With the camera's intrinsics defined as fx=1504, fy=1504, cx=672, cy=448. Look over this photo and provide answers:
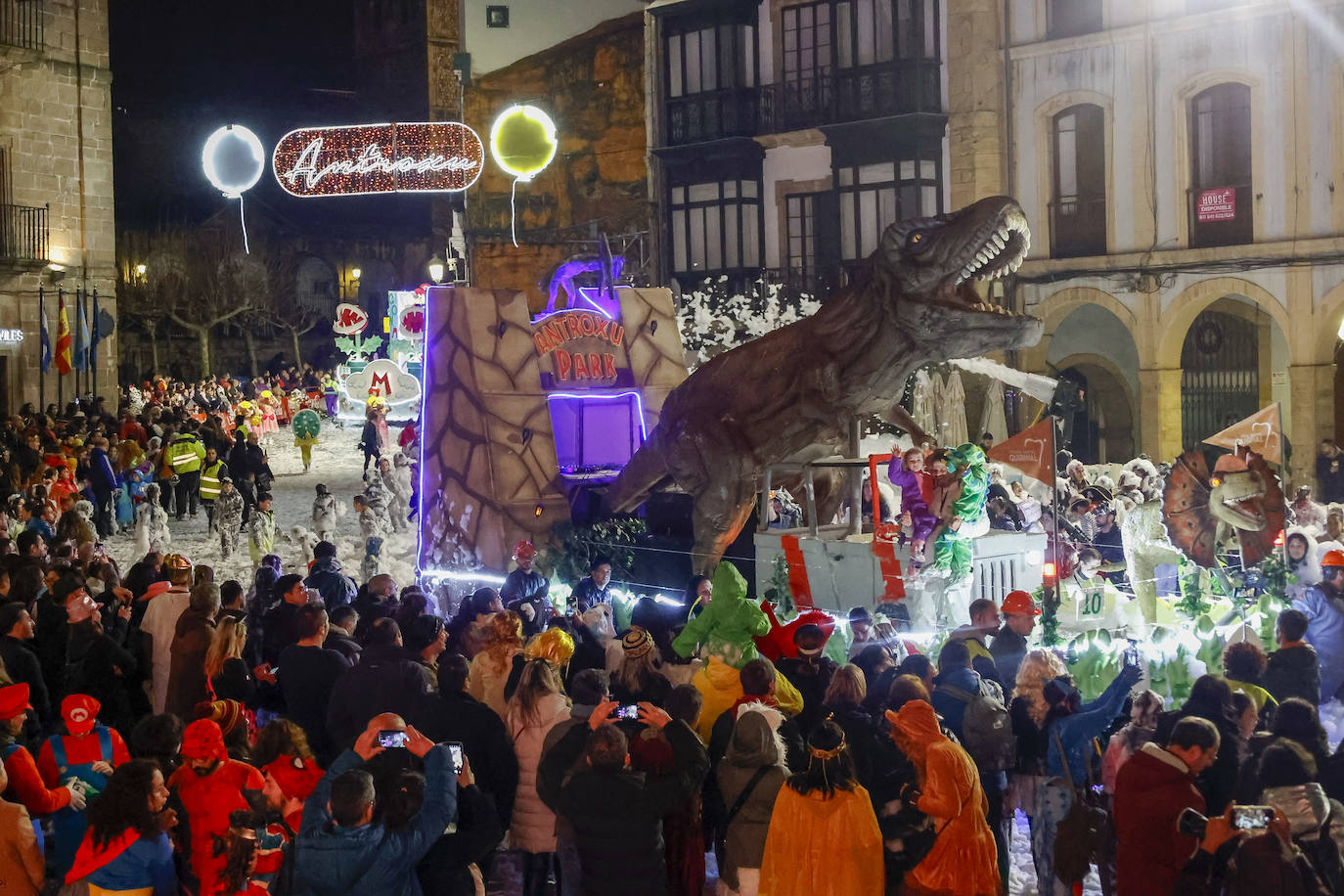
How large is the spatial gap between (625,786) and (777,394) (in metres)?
6.84

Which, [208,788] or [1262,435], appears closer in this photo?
[208,788]

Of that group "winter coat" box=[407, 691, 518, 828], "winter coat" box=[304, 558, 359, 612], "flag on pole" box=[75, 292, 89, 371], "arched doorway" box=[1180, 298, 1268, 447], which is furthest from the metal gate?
"winter coat" box=[407, 691, 518, 828]

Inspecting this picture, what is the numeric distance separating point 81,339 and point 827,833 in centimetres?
2352

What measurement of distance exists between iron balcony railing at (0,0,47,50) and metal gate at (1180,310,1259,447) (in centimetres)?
2034

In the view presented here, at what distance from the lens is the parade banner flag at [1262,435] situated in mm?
9828

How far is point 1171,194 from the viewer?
74.9 ft

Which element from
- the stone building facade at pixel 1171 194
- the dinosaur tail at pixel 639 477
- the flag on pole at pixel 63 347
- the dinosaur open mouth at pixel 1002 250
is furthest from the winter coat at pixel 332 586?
the flag on pole at pixel 63 347

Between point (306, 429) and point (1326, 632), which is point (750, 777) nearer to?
point (1326, 632)

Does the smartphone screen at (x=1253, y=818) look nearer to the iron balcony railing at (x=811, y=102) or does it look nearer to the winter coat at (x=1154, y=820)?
the winter coat at (x=1154, y=820)

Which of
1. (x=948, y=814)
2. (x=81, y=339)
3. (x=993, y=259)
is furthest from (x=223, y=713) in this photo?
(x=81, y=339)

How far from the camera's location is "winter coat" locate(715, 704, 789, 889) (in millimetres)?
5910

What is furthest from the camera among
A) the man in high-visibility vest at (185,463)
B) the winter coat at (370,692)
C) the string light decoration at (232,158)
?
the string light decoration at (232,158)

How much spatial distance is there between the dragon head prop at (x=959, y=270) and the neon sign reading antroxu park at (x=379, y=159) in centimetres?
1083

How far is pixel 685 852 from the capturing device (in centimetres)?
605
